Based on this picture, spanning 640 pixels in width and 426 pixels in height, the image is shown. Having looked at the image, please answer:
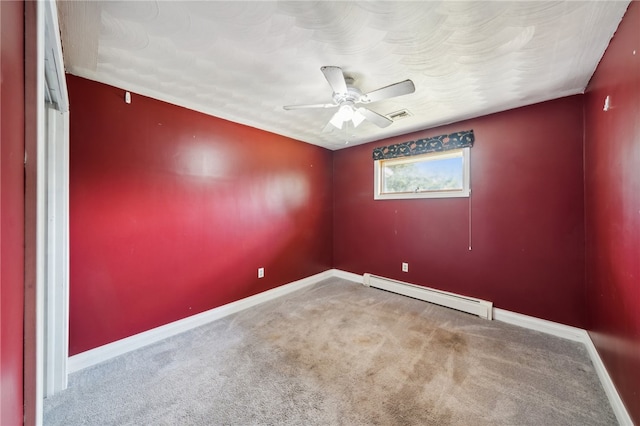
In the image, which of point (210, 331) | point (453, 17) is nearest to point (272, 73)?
point (453, 17)

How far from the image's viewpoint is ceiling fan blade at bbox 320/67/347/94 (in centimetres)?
148

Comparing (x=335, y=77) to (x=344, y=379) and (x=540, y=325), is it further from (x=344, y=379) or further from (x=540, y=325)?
(x=540, y=325)

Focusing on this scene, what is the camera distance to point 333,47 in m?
1.51

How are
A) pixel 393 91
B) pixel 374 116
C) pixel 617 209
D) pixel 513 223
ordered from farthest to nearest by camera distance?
1. pixel 513 223
2. pixel 374 116
3. pixel 393 91
4. pixel 617 209

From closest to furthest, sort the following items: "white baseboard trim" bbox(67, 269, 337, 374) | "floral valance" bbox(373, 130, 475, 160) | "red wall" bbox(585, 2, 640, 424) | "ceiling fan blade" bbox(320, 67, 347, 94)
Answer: "red wall" bbox(585, 2, 640, 424) < "ceiling fan blade" bbox(320, 67, 347, 94) < "white baseboard trim" bbox(67, 269, 337, 374) < "floral valance" bbox(373, 130, 475, 160)

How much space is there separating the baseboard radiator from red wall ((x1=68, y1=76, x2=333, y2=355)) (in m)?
1.31

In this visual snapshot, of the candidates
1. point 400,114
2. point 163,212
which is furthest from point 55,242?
point 400,114

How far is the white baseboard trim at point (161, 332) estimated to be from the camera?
1.81m

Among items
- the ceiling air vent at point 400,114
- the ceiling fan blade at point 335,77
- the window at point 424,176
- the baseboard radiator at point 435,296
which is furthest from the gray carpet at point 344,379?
the ceiling air vent at point 400,114

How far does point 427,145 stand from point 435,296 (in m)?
1.87

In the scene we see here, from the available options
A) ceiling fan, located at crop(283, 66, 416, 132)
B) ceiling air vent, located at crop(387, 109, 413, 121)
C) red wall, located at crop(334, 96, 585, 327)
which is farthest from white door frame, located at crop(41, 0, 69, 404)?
red wall, located at crop(334, 96, 585, 327)

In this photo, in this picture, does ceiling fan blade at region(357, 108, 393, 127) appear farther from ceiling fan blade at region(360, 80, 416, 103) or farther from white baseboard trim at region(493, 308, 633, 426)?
white baseboard trim at region(493, 308, 633, 426)

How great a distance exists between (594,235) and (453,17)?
6.44 ft

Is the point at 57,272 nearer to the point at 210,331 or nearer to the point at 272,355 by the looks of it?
the point at 210,331
